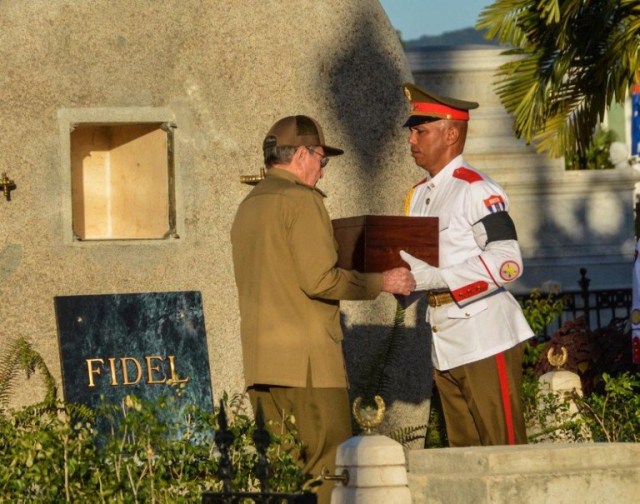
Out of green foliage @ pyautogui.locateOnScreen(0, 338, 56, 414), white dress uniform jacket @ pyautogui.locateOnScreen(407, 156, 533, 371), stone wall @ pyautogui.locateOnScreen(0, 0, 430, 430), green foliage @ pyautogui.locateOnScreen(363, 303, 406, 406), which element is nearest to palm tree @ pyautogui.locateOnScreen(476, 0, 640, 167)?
stone wall @ pyautogui.locateOnScreen(0, 0, 430, 430)

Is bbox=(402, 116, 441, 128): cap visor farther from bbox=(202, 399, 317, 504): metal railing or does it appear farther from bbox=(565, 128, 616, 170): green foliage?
bbox=(565, 128, 616, 170): green foliage

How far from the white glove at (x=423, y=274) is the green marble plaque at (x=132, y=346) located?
186 centimetres

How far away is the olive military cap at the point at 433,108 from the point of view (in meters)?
7.54

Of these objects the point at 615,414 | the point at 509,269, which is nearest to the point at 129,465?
the point at 509,269

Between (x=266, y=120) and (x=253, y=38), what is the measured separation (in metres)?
0.44

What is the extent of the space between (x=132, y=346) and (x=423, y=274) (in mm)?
2025

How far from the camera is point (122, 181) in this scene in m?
9.41

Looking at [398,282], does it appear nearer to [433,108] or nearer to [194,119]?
[433,108]

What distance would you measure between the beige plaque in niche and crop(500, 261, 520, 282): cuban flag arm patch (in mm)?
2327

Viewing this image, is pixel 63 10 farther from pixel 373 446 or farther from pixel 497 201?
pixel 373 446

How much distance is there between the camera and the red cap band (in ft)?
24.7

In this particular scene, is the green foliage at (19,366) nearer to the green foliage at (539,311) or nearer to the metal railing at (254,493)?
the metal railing at (254,493)

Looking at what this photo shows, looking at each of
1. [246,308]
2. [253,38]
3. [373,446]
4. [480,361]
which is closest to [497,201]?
[480,361]

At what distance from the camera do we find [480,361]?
7.39 meters
